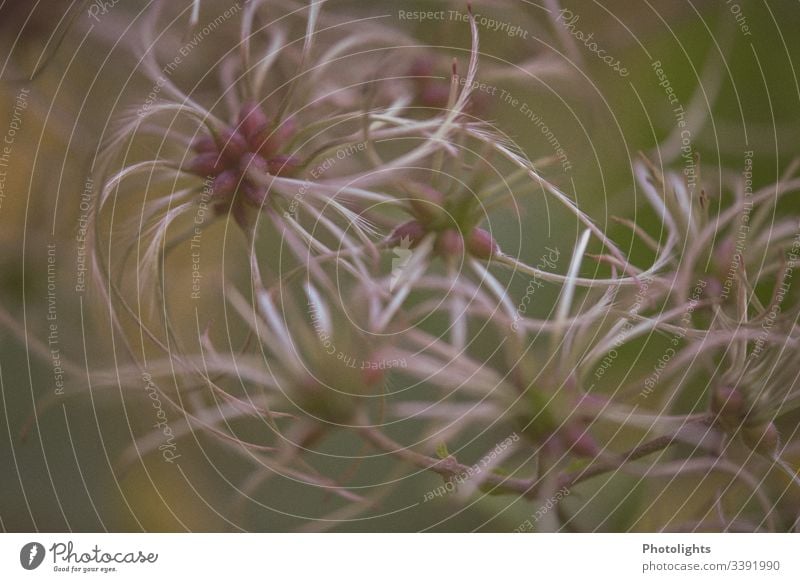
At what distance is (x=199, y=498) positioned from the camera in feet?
1.94

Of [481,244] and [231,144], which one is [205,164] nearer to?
[231,144]

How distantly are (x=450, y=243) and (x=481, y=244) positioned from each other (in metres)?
0.02

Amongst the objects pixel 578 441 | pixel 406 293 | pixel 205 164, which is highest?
pixel 205 164

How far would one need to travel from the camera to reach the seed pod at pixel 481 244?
0.59 metres

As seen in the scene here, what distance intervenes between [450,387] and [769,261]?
0.92 feet

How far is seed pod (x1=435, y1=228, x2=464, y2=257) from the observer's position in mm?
592

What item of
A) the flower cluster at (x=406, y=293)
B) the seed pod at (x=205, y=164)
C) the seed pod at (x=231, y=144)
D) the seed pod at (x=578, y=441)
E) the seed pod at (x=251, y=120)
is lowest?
the seed pod at (x=578, y=441)

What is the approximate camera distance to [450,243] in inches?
23.4

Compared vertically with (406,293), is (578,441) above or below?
below

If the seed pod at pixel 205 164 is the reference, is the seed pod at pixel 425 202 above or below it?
below

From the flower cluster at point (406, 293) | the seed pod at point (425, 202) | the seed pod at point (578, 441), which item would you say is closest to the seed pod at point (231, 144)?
the flower cluster at point (406, 293)

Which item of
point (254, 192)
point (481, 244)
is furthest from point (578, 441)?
point (254, 192)

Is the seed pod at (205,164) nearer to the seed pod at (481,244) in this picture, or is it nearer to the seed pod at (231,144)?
the seed pod at (231,144)
